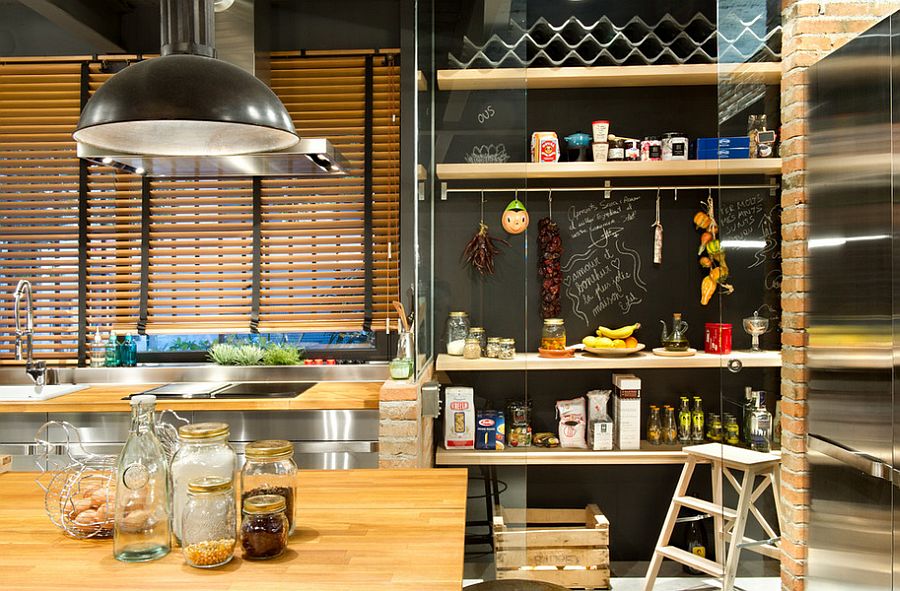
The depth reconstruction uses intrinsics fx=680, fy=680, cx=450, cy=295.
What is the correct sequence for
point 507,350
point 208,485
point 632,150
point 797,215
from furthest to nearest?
point 632,150
point 507,350
point 797,215
point 208,485

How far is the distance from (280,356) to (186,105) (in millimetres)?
2573

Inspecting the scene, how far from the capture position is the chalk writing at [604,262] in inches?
148

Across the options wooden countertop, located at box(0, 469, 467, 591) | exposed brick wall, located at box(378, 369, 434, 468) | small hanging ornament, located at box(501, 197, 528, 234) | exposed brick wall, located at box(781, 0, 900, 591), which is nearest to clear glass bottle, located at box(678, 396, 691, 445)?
exposed brick wall, located at box(781, 0, 900, 591)

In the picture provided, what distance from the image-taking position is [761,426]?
9.10ft

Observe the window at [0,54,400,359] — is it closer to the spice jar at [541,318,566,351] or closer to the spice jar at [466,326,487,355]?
the spice jar at [541,318,566,351]

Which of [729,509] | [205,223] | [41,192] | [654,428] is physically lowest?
[729,509]

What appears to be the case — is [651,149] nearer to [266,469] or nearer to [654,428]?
[654,428]

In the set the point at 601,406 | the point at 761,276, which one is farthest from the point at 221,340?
the point at 761,276

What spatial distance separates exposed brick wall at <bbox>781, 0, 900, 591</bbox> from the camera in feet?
8.30

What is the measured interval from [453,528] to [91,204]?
340cm

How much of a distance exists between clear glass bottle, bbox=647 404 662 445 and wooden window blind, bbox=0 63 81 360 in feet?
10.6

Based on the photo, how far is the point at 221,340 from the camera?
3.99m

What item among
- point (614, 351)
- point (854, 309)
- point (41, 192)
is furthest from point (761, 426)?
point (41, 192)

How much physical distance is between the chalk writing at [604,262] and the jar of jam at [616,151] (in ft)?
0.98
